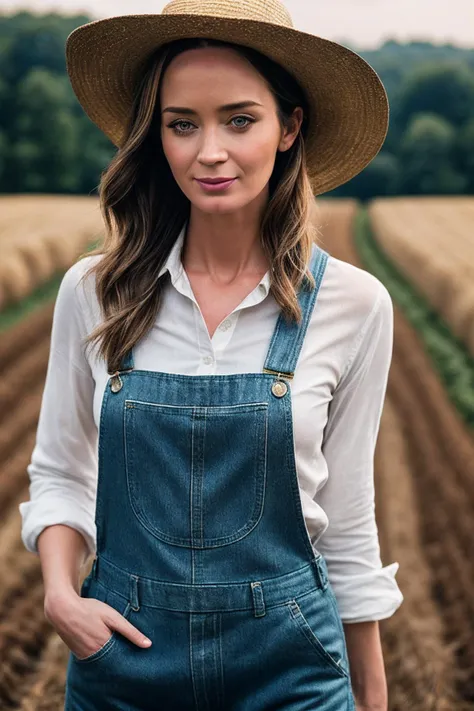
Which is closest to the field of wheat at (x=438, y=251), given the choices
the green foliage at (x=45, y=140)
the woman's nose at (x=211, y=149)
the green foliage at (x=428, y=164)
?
the woman's nose at (x=211, y=149)

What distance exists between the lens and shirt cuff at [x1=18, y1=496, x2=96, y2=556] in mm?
2055

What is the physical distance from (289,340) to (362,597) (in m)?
0.55

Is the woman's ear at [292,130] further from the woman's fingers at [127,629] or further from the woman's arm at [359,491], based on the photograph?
the woman's fingers at [127,629]

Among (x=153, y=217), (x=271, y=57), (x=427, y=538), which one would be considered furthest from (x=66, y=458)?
(x=427, y=538)

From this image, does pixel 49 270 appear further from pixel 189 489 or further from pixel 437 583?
pixel 189 489

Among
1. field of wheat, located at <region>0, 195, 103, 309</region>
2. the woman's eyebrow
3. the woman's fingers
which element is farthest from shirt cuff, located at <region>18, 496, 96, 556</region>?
field of wheat, located at <region>0, 195, 103, 309</region>

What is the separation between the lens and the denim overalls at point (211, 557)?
1837mm

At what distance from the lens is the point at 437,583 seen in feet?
18.0

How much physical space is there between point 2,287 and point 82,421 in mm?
12670

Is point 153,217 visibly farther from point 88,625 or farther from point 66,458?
point 88,625

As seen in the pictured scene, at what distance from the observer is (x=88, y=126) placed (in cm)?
4394

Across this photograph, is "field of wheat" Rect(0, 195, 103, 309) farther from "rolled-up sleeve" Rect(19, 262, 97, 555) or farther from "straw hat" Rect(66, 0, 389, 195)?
"rolled-up sleeve" Rect(19, 262, 97, 555)

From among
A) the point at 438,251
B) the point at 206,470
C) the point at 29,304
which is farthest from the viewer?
the point at 438,251

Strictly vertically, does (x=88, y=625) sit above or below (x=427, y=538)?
above
